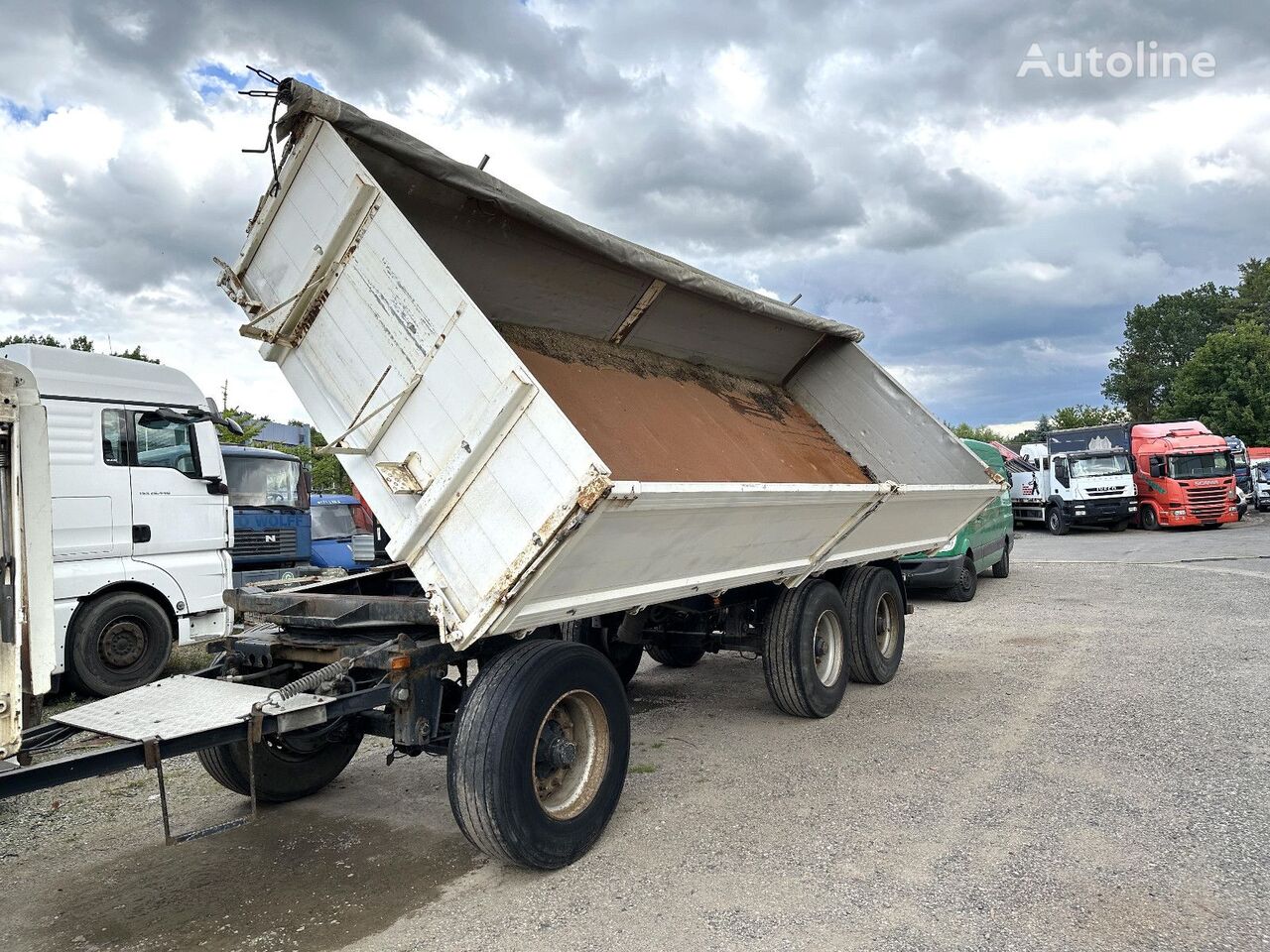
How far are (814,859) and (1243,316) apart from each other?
212ft

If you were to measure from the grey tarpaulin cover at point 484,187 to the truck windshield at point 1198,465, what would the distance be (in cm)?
2250

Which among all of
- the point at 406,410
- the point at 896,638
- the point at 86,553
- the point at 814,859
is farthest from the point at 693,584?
the point at 86,553

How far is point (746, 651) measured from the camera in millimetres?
6379

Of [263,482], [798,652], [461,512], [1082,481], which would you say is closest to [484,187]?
[461,512]

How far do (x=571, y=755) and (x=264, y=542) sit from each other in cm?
868

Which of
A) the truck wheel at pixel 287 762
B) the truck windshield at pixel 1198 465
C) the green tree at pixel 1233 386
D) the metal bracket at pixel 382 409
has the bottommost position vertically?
the truck wheel at pixel 287 762

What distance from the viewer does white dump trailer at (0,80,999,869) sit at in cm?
335

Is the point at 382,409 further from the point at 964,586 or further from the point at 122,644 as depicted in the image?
the point at 964,586

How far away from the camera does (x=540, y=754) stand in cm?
376

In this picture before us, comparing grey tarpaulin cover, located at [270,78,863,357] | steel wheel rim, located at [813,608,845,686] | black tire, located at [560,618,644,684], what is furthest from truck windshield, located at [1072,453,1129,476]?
grey tarpaulin cover, located at [270,78,863,357]

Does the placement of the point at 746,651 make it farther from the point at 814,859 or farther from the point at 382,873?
the point at 382,873

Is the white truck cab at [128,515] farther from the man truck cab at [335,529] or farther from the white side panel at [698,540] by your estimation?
the white side panel at [698,540]

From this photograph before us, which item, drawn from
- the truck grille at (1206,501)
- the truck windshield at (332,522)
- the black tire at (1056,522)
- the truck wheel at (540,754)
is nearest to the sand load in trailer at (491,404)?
the truck wheel at (540,754)

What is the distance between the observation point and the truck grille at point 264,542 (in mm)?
10930
